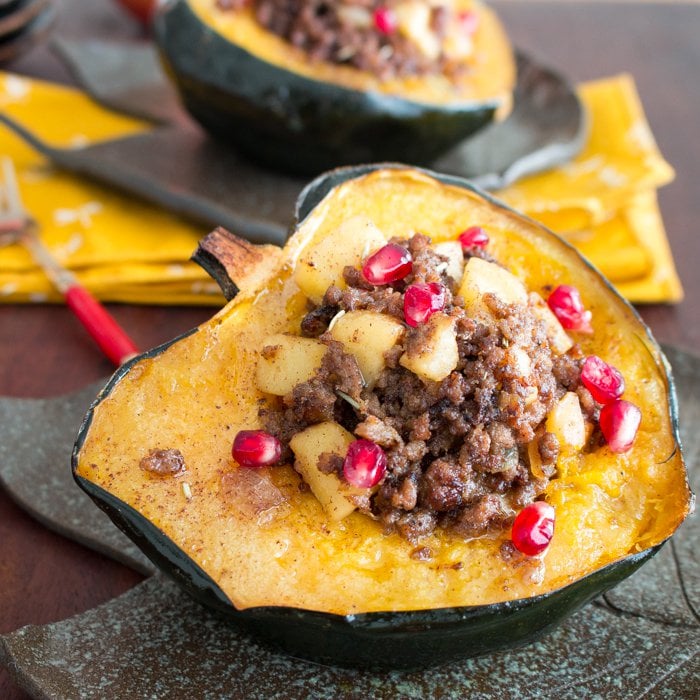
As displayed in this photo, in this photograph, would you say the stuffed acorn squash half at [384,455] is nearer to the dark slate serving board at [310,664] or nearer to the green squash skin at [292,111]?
the dark slate serving board at [310,664]

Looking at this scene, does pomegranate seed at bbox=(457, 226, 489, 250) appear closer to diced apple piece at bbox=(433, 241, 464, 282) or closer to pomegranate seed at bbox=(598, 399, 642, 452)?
diced apple piece at bbox=(433, 241, 464, 282)

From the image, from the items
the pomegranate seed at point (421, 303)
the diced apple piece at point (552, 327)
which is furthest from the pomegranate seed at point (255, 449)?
the diced apple piece at point (552, 327)

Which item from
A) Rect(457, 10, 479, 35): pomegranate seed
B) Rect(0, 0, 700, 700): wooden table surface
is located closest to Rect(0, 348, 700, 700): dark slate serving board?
Rect(0, 0, 700, 700): wooden table surface

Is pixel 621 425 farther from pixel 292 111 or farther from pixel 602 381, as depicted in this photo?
pixel 292 111

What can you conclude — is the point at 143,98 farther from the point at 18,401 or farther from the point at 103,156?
the point at 18,401

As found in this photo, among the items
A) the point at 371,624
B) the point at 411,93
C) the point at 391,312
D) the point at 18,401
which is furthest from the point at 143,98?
the point at 371,624
